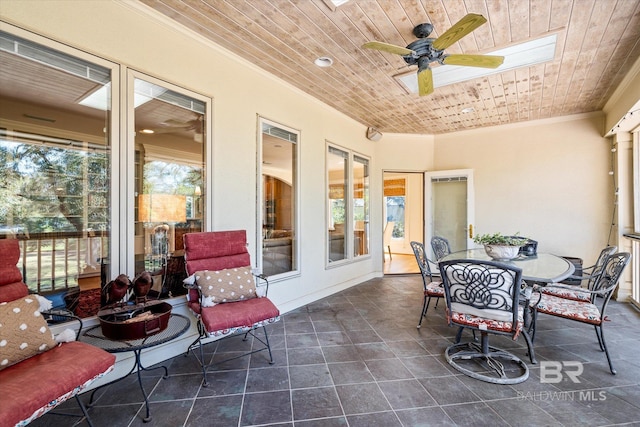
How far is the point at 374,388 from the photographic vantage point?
2.13 meters

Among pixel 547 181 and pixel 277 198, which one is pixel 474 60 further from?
pixel 547 181

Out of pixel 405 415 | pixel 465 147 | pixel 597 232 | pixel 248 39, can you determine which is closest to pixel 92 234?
pixel 248 39

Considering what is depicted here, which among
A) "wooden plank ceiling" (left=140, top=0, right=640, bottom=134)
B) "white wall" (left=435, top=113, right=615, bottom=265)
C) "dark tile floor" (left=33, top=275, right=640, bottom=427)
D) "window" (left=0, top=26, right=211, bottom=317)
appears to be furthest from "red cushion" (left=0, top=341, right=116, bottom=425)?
"white wall" (left=435, top=113, right=615, bottom=265)

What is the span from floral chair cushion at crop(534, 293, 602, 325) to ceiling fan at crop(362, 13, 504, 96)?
2.16 meters

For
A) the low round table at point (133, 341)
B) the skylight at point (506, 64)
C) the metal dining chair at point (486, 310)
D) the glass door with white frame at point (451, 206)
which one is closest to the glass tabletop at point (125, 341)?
the low round table at point (133, 341)

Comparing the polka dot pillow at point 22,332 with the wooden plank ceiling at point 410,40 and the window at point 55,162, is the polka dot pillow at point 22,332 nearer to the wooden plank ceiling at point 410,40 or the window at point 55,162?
the window at point 55,162

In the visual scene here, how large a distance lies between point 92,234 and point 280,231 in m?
2.03

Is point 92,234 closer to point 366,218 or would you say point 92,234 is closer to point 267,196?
point 267,196

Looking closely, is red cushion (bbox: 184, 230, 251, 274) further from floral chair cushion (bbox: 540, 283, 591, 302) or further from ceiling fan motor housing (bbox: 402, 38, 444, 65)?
floral chair cushion (bbox: 540, 283, 591, 302)

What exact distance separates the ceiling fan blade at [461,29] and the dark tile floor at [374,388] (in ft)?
8.38

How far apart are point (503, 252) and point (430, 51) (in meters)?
2.09

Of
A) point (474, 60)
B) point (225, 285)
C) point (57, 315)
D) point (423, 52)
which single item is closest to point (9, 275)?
point (57, 315)

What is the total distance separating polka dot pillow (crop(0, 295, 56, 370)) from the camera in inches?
57.4

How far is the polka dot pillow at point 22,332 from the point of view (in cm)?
146
